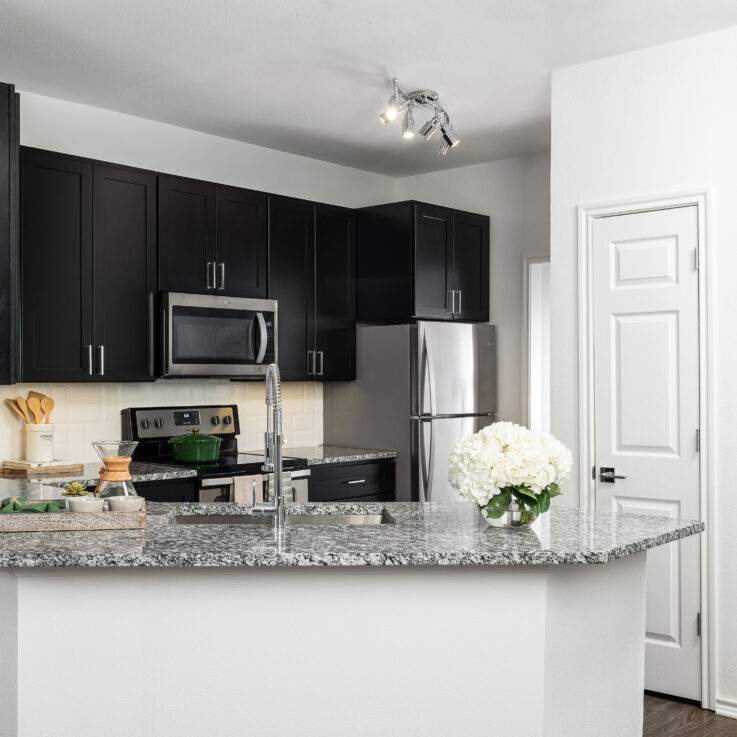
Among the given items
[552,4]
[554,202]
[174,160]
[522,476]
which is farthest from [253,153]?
[522,476]

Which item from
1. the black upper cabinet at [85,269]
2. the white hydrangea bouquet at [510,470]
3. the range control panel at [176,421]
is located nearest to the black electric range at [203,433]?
the range control panel at [176,421]

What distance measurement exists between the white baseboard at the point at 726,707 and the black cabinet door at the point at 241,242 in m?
2.93

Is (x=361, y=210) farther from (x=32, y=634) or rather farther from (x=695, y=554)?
(x=32, y=634)

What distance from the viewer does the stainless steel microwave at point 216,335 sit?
14.3ft

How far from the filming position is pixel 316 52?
3725 millimetres

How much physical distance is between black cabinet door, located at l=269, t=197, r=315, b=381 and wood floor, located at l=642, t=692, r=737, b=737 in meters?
2.51

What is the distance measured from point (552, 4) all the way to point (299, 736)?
261 centimetres

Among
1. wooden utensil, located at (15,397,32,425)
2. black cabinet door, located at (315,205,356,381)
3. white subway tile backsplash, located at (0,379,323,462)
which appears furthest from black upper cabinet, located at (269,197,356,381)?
wooden utensil, located at (15,397,32,425)

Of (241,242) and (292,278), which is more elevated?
(241,242)

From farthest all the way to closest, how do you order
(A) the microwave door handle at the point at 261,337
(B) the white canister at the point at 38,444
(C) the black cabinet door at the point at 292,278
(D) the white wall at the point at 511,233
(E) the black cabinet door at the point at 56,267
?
(D) the white wall at the point at 511,233 → (C) the black cabinet door at the point at 292,278 → (A) the microwave door handle at the point at 261,337 → (B) the white canister at the point at 38,444 → (E) the black cabinet door at the point at 56,267

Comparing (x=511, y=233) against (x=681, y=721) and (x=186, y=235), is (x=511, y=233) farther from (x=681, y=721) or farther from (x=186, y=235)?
(x=681, y=721)

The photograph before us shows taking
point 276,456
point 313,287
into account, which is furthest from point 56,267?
point 276,456

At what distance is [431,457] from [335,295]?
1118 mm

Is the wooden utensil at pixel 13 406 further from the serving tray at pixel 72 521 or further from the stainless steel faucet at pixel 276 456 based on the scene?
the stainless steel faucet at pixel 276 456
